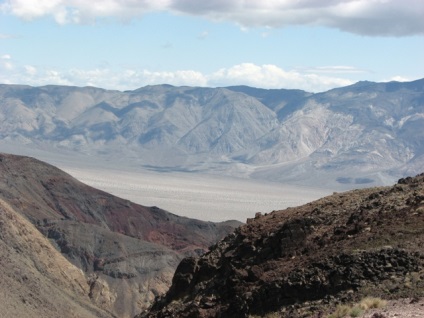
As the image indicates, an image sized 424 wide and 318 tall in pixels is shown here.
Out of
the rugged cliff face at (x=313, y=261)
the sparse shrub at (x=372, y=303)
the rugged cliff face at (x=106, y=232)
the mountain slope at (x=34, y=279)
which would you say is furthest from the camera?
the rugged cliff face at (x=106, y=232)

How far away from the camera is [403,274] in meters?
19.4

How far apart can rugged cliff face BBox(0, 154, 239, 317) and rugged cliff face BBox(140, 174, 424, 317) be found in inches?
2151

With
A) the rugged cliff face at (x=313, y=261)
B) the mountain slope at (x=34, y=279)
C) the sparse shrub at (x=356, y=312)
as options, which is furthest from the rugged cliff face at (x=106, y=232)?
the sparse shrub at (x=356, y=312)

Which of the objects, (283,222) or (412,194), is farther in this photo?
(283,222)

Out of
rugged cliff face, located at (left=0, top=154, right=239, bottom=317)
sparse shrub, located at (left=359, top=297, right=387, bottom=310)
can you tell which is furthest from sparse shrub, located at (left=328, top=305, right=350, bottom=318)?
rugged cliff face, located at (left=0, top=154, right=239, bottom=317)

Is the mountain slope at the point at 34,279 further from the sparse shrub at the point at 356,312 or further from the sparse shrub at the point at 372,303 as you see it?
the sparse shrub at the point at 356,312

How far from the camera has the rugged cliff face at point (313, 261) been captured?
1961 cm

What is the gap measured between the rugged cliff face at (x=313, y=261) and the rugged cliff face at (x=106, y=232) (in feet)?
179

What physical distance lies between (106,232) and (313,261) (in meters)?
84.6

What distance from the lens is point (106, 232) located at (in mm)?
104250

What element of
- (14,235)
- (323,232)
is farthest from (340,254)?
(14,235)

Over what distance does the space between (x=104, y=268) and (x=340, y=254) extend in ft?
245

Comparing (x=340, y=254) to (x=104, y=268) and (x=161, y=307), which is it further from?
(x=104, y=268)

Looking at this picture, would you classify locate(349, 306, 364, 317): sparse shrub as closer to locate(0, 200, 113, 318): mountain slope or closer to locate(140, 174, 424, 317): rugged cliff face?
locate(140, 174, 424, 317): rugged cliff face
